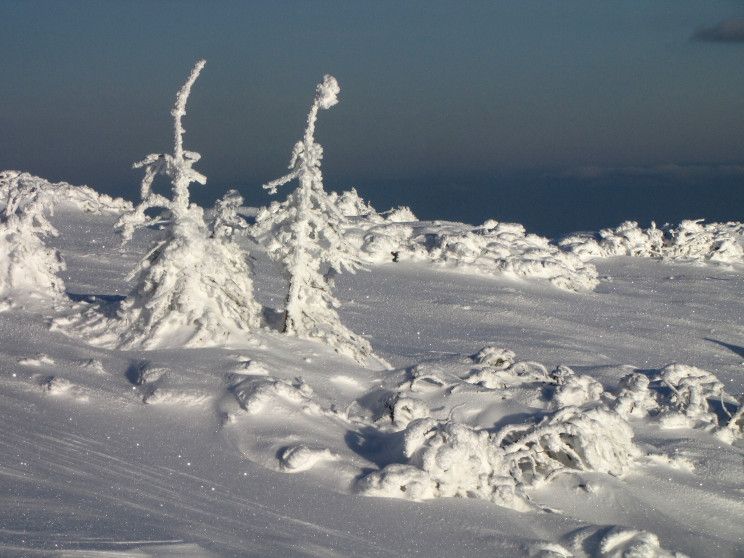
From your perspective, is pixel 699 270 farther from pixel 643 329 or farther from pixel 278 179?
pixel 278 179

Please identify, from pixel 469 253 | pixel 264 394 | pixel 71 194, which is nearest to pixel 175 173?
pixel 264 394

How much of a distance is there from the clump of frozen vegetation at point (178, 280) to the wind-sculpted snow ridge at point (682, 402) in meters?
6.10

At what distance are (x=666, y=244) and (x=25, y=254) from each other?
84.8 ft

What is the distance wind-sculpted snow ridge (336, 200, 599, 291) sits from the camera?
26.3m

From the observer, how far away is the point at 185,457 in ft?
30.4

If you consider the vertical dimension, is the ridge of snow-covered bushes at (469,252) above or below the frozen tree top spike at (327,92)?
below

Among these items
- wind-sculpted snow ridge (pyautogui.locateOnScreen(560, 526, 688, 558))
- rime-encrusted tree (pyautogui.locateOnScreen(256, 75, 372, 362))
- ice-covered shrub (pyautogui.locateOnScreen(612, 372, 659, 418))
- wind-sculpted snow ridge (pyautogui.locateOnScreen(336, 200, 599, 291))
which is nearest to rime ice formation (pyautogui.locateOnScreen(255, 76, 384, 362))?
rime-encrusted tree (pyautogui.locateOnScreen(256, 75, 372, 362))

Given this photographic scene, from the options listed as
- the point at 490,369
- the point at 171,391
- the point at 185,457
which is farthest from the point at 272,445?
the point at 490,369

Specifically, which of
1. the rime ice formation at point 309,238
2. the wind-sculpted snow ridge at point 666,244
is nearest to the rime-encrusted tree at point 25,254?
the rime ice formation at point 309,238

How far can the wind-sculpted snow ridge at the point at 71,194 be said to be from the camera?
3177cm

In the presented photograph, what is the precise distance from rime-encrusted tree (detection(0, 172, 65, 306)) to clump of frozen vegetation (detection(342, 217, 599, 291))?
1312cm

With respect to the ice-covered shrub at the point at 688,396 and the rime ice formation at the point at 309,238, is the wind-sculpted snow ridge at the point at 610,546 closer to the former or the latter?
the ice-covered shrub at the point at 688,396

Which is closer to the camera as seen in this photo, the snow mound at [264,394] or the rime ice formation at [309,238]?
the snow mound at [264,394]

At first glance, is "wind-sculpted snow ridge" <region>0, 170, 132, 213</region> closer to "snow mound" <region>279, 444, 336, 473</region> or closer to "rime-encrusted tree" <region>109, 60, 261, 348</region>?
"rime-encrusted tree" <region>109, 60, 261, 348</region>
